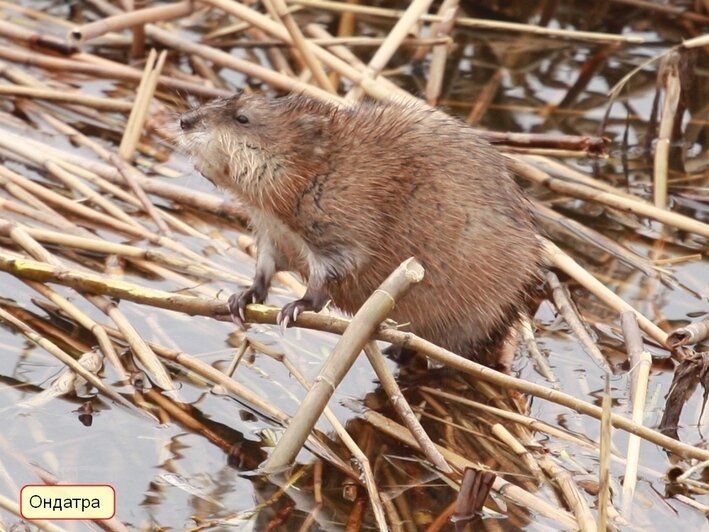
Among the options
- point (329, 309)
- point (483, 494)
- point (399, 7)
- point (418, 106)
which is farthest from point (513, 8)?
point (483, 494)

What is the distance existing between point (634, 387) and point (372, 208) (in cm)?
121

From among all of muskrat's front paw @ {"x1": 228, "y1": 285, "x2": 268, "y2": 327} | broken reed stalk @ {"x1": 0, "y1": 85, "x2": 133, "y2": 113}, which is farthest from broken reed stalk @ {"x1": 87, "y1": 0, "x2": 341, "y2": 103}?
muskrat's front paw @ {"x1": 228, "y1": 285, "x2": 268, "y2": 327}

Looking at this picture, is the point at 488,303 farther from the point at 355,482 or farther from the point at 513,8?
the point at 513,8

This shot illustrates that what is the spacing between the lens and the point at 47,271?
478 centimetres

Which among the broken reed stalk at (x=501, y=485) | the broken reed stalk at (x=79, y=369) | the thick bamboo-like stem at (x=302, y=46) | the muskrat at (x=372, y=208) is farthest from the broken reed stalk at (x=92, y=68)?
the broken reed stalk at (x=501, y=485)

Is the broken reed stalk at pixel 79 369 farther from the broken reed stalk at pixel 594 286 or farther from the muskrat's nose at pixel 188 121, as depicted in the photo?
the broken reed stalk at pixel 594 286

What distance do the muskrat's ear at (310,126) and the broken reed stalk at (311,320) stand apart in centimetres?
74

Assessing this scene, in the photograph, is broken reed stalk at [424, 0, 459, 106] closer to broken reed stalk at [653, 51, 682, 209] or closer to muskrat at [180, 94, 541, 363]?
broken reed stalk at [653, 51, 682, 209]

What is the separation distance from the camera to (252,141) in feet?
15.6

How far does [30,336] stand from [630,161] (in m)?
3.62

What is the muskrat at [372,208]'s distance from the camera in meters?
4.71

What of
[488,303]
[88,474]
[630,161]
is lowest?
[88,474]

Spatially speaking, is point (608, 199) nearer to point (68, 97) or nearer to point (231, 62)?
point (231, 62)

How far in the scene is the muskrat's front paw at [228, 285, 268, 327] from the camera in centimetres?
454
